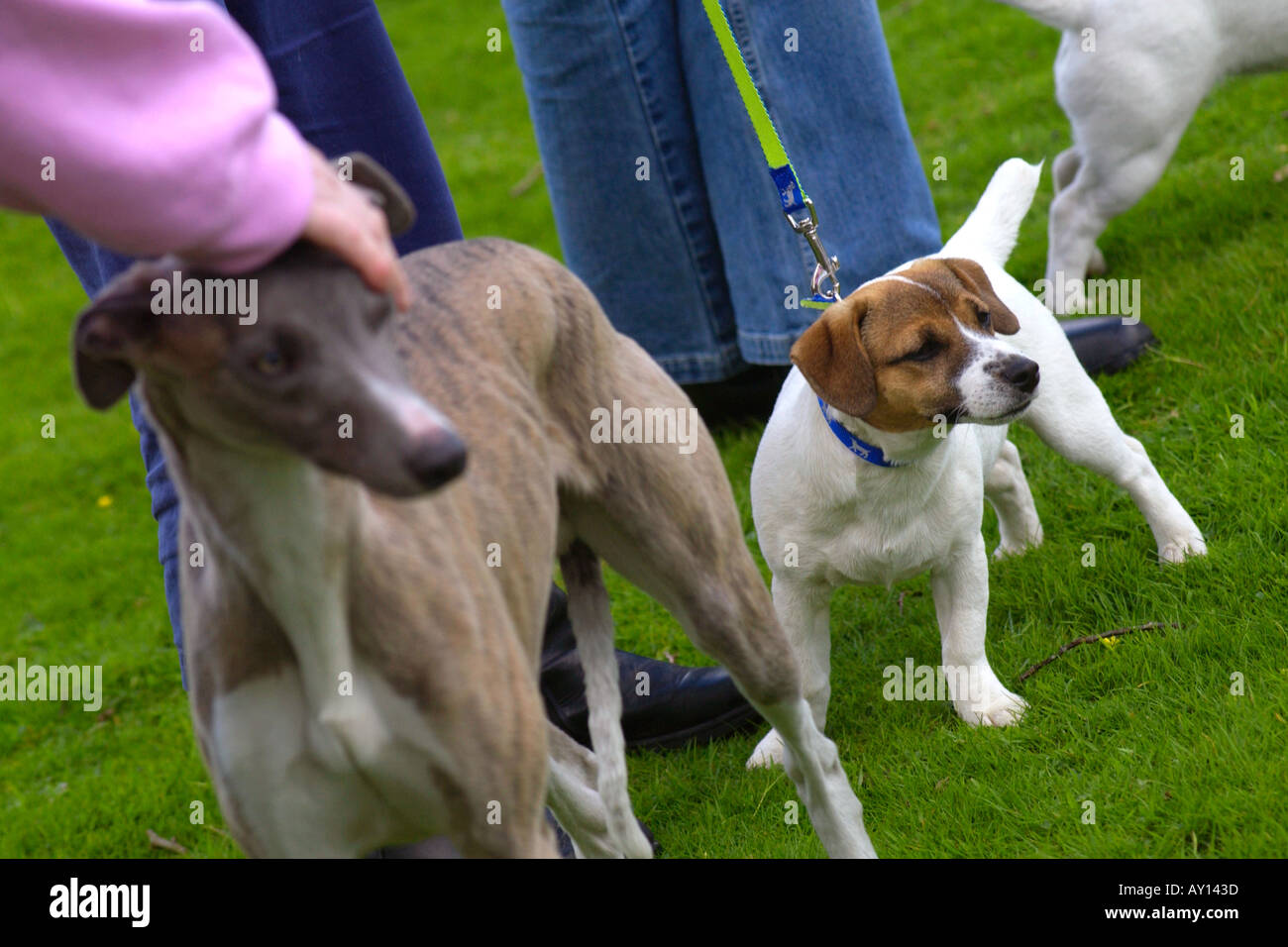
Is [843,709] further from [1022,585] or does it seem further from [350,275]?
[350,275]

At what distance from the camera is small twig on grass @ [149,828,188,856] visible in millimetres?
4102

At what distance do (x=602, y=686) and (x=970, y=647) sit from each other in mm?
1333

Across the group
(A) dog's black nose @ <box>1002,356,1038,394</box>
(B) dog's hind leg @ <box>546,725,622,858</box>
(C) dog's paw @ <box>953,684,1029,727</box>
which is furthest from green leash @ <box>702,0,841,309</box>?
(B) dog's hind leg @ <box>546,725,622,858</box>

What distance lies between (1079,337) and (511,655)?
365cm

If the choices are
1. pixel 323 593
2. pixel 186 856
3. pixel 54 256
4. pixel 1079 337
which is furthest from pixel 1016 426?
pixel 54 256

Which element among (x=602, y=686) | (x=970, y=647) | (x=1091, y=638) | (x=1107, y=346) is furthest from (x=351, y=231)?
(x=1107, y=346)

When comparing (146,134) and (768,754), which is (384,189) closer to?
(146,134)

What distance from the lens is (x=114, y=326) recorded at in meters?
1.68

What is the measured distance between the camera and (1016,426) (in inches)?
200

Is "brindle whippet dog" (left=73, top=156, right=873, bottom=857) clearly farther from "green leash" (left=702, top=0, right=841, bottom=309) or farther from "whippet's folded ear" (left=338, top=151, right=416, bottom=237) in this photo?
"green leash" (left=702, top=0, right=841, bottom=309)

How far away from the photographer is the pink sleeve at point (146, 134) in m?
1.58

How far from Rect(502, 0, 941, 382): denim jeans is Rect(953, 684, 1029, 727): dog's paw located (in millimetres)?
1748

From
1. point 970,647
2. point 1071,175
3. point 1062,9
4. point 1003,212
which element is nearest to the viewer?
point 970,647

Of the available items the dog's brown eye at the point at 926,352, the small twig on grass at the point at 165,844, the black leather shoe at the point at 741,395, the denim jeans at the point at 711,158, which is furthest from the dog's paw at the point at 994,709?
the small twig on grass at the point at 165,844
